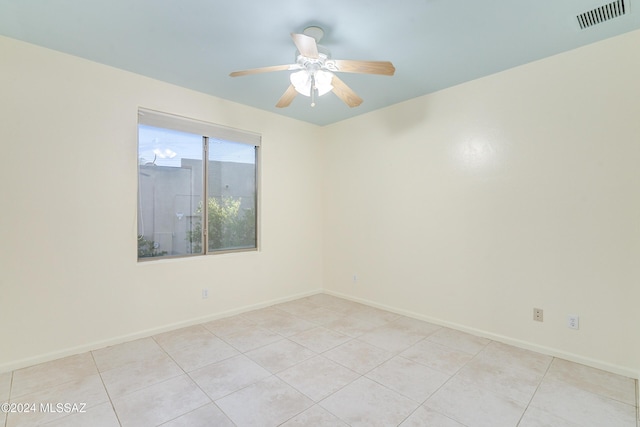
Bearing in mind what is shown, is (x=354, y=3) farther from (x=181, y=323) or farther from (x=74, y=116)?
(x=181, y=323)

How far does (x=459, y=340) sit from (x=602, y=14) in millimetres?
2786

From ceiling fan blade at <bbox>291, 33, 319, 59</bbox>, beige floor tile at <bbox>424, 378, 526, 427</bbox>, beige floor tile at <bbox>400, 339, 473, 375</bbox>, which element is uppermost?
ceiling fan blade at <bbox>291, 33, 319, 59</bbox>

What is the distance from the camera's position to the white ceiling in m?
1.97

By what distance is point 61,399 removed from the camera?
6.46ft

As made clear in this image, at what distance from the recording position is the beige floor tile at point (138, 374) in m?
2.10

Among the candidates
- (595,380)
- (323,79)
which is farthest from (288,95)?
(595,380)

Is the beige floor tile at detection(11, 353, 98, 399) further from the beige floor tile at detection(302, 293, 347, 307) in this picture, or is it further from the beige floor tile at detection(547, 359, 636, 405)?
the beige floor tile at detection(547, 359, 636, 405)

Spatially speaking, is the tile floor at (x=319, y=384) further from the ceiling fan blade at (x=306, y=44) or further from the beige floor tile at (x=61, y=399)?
the ceiling fan blade at (x=306, y=44)

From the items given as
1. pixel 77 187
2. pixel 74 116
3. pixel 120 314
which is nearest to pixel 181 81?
pixel 74 116

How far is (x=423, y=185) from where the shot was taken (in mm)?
3475

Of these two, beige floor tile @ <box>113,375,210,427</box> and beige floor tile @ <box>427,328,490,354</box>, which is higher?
beige floor tile @ <box>113,375,210,427</box>

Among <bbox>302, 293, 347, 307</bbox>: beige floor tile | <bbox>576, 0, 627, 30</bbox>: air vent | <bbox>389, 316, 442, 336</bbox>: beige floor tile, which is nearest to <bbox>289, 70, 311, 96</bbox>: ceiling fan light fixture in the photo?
<bbox>576, 0, 627, 30</bbox>: air vent

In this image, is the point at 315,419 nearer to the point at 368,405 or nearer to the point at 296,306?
the point at 368,405

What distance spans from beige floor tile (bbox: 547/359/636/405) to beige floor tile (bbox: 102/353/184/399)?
2.90m
